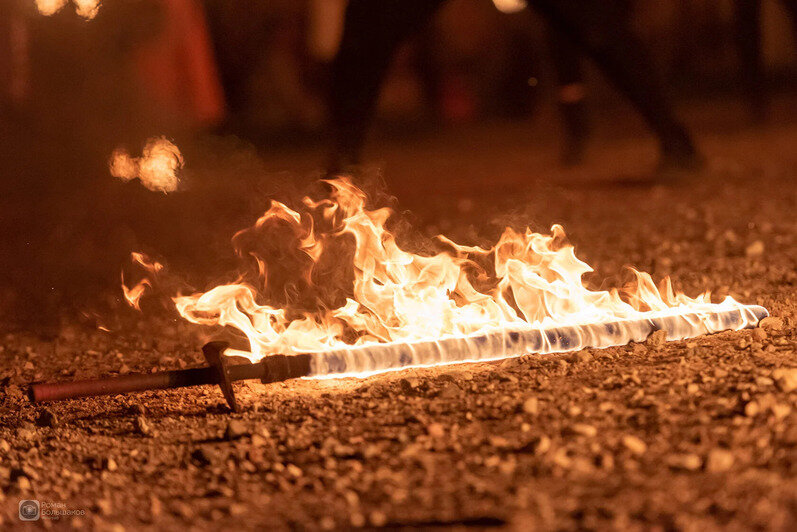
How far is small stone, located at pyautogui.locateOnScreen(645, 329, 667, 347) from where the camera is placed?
3.49 metres

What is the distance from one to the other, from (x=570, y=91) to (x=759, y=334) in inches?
185

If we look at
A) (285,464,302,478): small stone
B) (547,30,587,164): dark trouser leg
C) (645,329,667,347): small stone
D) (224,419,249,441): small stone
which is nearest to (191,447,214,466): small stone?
(224,419,249,441): small stone

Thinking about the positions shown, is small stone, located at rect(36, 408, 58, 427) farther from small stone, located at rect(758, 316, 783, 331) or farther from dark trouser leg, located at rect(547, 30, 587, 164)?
dark trouser leg, located at rect(547, 30, 587, 164)

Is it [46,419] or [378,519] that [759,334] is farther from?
[46,419]

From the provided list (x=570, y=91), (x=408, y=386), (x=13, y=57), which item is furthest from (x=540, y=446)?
(x=13, y=57)

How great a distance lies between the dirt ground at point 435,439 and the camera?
7.58 feet

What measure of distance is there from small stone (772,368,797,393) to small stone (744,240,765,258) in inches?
83.3

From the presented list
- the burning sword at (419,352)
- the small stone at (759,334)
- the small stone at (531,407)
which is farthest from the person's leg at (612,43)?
the small stone at (531,407)

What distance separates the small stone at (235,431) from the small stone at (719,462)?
1204 millimetres

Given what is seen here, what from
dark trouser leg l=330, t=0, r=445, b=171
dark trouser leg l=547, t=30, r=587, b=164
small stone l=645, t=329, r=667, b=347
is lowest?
small stone l=645, t=329, r=667, b=347

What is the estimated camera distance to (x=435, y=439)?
274 centimetres

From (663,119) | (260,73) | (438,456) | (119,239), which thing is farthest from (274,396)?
(260,73)

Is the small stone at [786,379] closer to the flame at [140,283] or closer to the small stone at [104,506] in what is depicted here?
the small stone at [104,506]

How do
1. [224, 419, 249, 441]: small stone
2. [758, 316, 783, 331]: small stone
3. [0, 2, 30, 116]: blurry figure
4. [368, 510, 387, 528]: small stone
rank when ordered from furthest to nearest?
[0, 2, 30, 116]: blurry figure
[758, 316, 783, 331]: small stone
[224, 419, 249, 441]: small stone
[368, 510, 387, 528]: small stone
